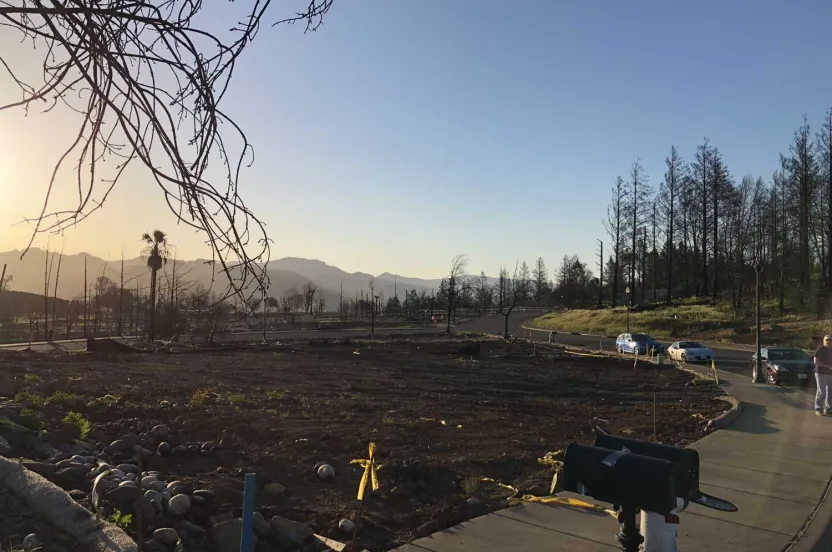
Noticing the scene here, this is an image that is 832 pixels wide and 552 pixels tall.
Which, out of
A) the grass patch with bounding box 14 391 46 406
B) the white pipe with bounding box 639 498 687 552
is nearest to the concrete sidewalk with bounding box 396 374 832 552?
the white pipe with bounding box 639 498 687 552

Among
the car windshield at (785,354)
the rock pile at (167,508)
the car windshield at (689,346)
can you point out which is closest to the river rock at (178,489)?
the rock pile at (167,508)

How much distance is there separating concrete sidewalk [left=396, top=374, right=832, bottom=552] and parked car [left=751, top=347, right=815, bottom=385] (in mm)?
9794

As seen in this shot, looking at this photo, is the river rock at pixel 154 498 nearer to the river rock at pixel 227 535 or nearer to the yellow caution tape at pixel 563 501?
the river rock at pixel 227 535

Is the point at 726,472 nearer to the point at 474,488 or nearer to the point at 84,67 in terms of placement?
the point at 474,488

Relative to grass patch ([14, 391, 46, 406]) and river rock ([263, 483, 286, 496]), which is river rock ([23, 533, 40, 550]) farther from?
grass patch ([14, 391, 46, 406])

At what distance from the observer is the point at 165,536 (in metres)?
4.99

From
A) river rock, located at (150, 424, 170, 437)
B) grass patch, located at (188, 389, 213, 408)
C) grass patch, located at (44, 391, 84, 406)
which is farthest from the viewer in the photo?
grass patch, located at (188, 389, 213, 408)

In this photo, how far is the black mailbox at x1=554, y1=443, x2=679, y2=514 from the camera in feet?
11.0

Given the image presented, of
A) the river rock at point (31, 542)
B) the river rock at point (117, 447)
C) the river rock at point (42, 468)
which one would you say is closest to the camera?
the river rock at point (31, 542)

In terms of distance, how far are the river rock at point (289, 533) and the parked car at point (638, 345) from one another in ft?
105

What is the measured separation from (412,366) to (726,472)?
19.1 meters

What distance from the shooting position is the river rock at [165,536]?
4.98 metres

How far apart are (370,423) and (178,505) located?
5.69m

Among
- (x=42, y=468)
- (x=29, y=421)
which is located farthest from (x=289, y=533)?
(x=29, y=421)
